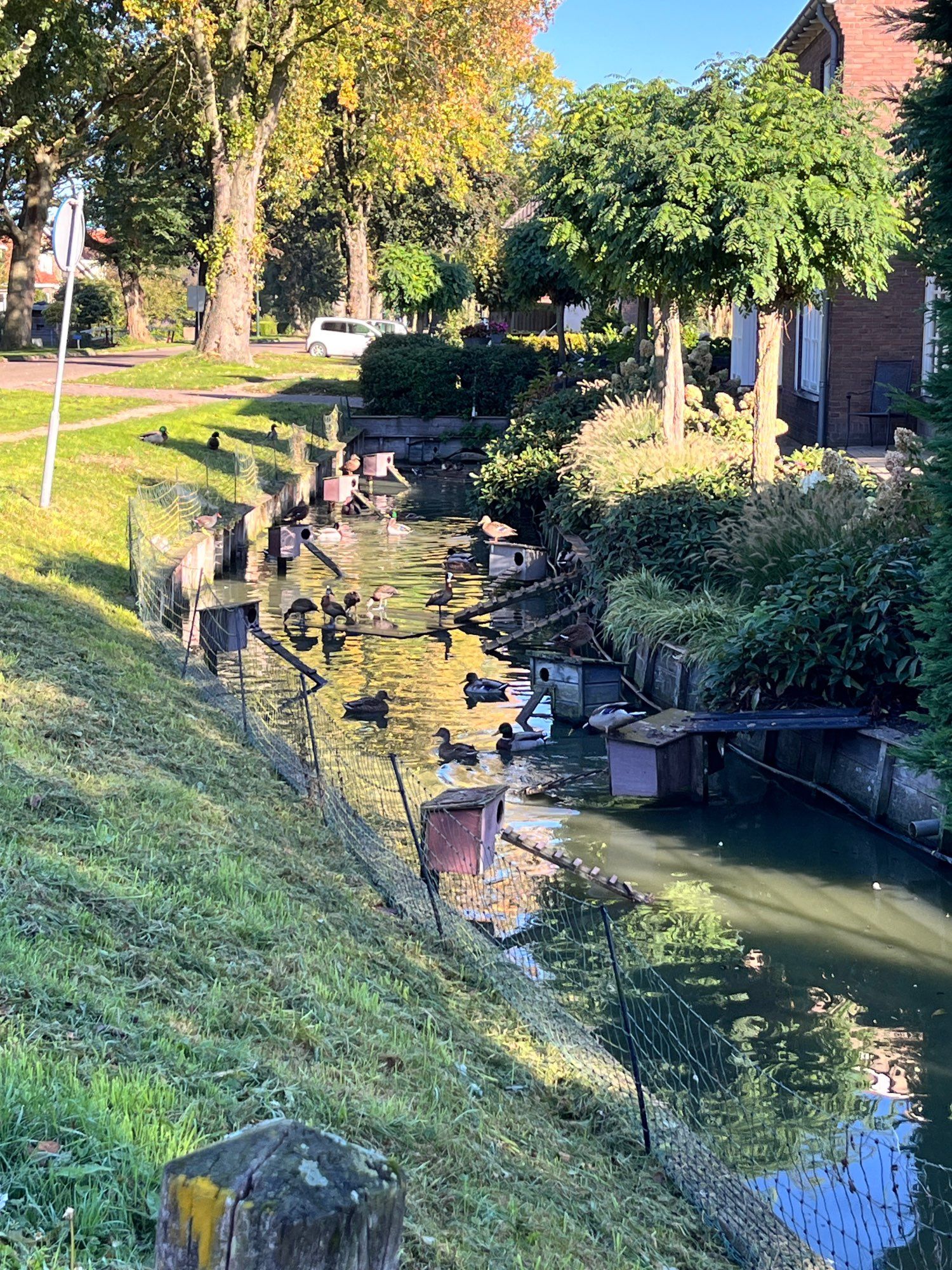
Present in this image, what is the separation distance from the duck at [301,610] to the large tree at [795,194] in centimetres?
535

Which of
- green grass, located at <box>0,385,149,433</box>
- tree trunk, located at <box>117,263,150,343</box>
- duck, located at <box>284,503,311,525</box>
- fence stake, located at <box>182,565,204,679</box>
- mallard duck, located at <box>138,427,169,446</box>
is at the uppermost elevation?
tree trunk, located at <box>117,263,150,343</box>

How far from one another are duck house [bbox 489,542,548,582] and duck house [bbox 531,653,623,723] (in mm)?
5691

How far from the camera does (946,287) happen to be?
7.04 meters

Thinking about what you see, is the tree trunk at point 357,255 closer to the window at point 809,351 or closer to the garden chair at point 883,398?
the window at point 809,351

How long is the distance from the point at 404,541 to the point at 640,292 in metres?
7.31

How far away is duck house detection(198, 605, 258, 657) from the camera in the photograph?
12.7 metres

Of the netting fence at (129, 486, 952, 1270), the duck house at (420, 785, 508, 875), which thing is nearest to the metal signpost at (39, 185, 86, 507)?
the netting fence at (129, 486, 952, 1270)

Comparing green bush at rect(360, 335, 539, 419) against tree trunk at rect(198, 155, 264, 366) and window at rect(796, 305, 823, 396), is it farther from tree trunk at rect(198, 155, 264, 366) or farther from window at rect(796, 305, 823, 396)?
window at rect(796, 305, 823, 396)

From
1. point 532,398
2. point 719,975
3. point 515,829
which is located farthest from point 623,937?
point 532,398

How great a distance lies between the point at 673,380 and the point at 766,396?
3183 millimetres

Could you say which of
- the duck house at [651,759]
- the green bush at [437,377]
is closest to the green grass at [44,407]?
the green bush at [437,377]

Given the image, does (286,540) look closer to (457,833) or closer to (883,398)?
(883,398)

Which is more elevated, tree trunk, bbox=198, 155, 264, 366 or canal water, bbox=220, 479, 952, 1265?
tree trunk, bbox=198, 155, 264, 366

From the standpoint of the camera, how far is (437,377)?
34219mm
